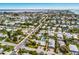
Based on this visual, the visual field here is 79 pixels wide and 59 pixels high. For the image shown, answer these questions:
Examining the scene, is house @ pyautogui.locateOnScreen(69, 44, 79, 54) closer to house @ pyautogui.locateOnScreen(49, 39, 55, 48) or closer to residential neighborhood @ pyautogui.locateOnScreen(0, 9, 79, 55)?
residential neighborhood @ pyautogui.locateOnScreen(0, 9, 79, 55)

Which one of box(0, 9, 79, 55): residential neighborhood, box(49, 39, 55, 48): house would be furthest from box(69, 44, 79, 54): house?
box(49, 39, 55, 48): house

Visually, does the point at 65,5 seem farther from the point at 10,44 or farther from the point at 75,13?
the point at 10,44

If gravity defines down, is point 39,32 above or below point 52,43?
above

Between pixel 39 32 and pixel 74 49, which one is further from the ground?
pixel 39 32

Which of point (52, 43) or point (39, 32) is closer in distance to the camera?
point (52, 43)

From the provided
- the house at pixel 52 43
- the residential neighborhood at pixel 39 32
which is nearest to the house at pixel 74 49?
the residential neighborhood at pixel 39 32

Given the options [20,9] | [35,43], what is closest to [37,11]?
[20,9]

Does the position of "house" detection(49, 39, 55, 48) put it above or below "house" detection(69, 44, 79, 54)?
above

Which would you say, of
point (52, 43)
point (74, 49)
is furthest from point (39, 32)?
point (74, 49)

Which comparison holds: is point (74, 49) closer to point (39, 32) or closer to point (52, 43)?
point (52, 43)

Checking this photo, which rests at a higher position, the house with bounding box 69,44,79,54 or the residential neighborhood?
the residential neighborhood
